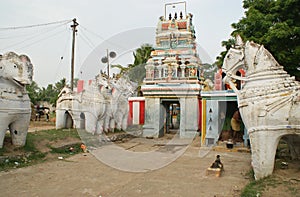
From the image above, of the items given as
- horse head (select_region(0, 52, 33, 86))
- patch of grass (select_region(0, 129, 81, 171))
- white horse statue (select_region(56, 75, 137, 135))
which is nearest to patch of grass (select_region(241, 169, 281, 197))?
patch of grass (select_region(0, 129, 81, 171))

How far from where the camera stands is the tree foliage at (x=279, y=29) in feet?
29.3

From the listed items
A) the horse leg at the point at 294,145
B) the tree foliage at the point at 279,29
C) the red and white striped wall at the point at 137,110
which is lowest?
the horse leg at the point at 294,145

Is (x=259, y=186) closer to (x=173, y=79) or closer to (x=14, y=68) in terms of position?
(x=14, y=68)

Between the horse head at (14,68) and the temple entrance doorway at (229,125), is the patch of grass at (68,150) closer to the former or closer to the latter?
the horse head at (14,68)

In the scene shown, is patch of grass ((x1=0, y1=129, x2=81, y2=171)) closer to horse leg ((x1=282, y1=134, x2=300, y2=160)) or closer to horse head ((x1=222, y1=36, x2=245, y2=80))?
horse head ((x1=222, y1=36, x2=245, y2=80))

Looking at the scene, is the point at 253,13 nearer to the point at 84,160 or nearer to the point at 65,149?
the point at 84,160

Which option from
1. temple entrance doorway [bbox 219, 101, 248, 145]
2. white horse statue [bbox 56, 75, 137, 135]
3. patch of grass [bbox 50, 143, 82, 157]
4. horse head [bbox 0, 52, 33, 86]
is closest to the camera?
horse head [bbox 0, 52, 33, 86]

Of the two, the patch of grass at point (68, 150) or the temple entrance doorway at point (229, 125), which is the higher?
the temple entrance doorway at point (229, 125)

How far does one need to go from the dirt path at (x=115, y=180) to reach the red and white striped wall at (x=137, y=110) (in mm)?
11702

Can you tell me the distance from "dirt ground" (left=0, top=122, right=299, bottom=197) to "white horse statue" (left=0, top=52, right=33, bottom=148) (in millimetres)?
1424

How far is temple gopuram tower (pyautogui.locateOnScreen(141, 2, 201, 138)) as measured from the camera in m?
15.8

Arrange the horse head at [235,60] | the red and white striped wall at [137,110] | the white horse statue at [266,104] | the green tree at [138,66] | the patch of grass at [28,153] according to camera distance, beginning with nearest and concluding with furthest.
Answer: the white horse statue at [266,104] → the horse head at [235,60] → the patch of grass at [28,153] → the red and white striped wall at [137,110] → the green tree at [138,66]

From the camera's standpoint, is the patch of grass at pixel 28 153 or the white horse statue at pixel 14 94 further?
the white horse statue at pixel 14 94

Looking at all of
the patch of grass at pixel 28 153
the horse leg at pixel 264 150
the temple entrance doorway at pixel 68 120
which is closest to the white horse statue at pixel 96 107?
the temple entrance doorway at pixel 68 120
